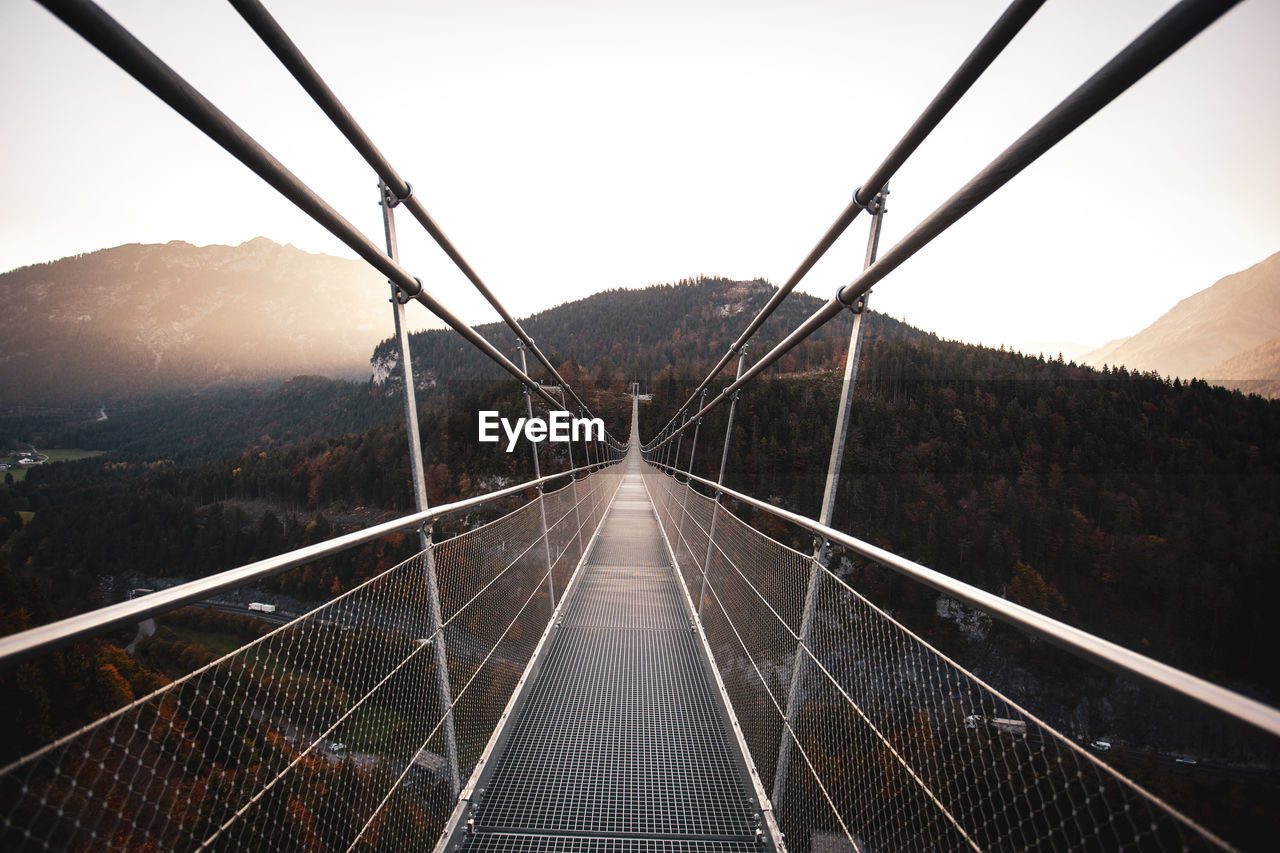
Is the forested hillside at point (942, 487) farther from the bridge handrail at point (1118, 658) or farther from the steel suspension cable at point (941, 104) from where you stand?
the bridge handrail at point (1118, 658)

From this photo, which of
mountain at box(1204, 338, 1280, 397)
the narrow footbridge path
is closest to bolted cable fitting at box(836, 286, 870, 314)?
the narrow footbridge path

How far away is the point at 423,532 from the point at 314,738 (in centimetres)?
54

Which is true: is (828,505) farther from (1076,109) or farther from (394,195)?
(394,195)

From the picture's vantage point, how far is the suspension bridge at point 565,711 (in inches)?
29.3

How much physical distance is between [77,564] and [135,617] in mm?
65065

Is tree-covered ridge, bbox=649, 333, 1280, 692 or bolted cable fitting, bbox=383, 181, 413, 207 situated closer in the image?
bolted cable fitting, bbox=383, 181, 413, 207

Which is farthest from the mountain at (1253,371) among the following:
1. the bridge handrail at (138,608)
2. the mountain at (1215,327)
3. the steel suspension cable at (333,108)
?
the bridge handrail at (138,608)

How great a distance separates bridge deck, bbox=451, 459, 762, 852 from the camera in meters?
1.77

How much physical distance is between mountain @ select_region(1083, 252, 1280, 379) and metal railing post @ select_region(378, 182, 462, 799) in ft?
429

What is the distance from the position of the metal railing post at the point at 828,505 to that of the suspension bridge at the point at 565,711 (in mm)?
11

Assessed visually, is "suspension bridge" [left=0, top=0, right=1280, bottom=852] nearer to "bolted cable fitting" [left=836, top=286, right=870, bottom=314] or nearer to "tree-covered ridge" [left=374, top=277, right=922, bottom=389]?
"bolted cable fitting" [left=836, top=286, right=870, bottom=314]

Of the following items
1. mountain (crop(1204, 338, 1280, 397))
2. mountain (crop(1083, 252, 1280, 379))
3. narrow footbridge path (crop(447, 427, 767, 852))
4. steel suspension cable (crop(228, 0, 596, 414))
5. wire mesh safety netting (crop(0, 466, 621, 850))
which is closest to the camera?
wire mesh safety netting (crop(0, 466, 621, 850))

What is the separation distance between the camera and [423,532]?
1554mm

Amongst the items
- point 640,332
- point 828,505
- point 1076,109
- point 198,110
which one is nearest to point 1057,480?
point 640,332
